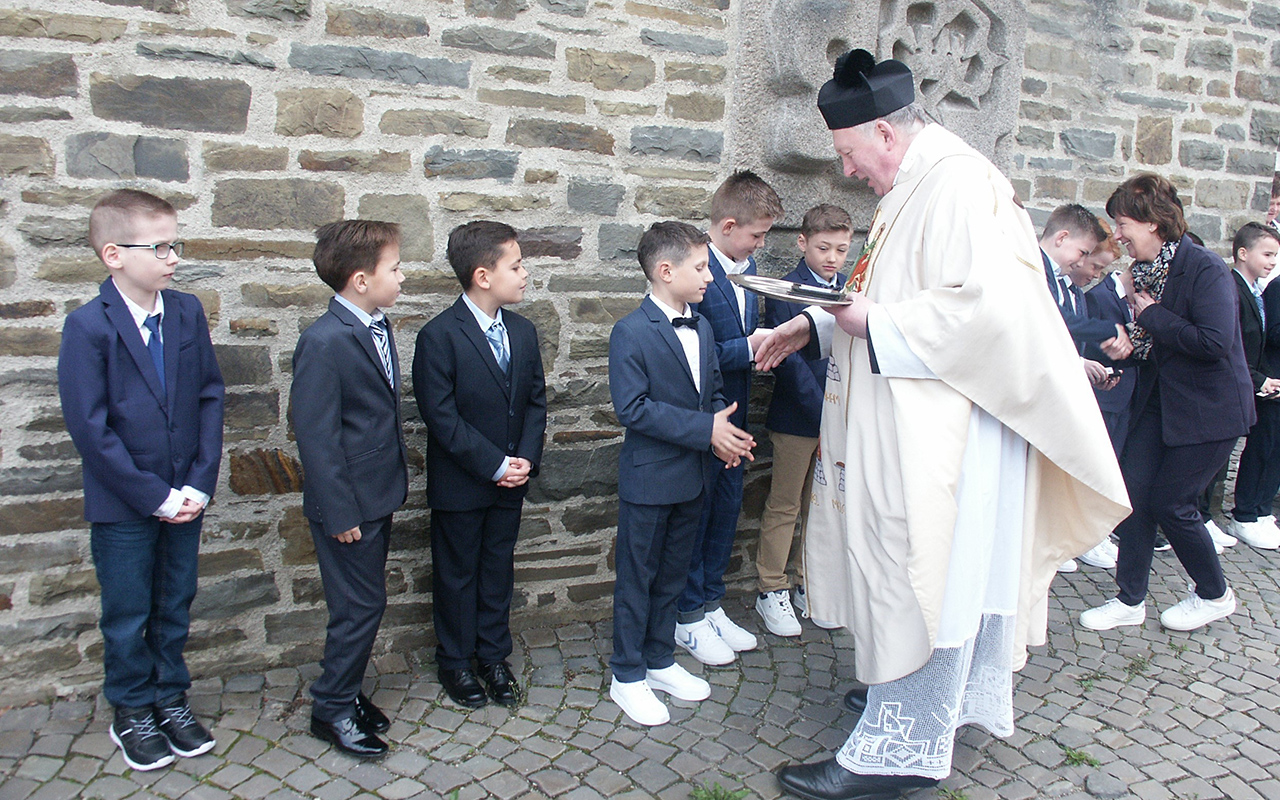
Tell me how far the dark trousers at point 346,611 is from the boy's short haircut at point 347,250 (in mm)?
795

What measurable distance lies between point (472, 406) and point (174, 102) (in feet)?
4.51

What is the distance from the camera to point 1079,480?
9.07ft

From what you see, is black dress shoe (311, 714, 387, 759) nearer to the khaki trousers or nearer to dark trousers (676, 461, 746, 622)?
dark trousers (676, 461, 746, 622)

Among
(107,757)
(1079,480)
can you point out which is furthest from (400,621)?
Result: (1079,480)

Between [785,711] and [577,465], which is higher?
[577,465]

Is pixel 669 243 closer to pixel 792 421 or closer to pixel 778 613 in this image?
pixel 792 421

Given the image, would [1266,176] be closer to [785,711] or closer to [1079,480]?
[1079,480]

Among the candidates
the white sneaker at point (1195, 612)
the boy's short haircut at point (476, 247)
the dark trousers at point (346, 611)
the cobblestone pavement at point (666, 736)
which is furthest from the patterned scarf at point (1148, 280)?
the dark trousers at point (346, 611)

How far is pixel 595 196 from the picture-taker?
3.73m

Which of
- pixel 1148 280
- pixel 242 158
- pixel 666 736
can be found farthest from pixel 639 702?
pixel 1148 280

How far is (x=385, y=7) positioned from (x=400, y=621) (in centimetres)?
229

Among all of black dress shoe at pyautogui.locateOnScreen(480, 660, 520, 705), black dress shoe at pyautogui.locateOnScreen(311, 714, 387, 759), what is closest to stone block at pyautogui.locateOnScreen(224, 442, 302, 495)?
black dress shoe at pyautogui.locateOnScreen(311, 714, 387, 759)

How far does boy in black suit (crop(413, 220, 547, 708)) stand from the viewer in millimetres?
3088

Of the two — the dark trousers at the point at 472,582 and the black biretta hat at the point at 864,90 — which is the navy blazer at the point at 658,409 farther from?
the black biretta hat at the point at 864,90
